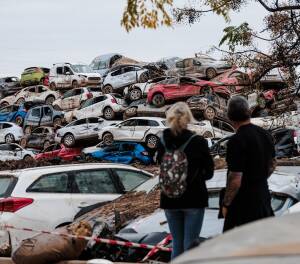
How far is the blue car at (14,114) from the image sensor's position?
49.1 metres

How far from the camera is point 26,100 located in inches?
2119

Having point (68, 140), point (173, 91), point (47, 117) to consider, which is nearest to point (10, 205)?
point (173, 91)

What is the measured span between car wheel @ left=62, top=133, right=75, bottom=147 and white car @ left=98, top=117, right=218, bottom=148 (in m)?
3.12

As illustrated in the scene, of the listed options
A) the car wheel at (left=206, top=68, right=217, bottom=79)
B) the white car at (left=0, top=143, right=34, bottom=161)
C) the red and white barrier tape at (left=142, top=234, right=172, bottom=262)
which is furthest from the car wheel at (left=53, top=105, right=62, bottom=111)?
the red and white barrier tape at (left=142, top=234, right=172, bottom=262)

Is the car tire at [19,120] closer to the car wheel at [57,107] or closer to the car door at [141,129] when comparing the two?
the car wheel at [57,107]

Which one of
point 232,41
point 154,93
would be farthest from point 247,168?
point 154,93

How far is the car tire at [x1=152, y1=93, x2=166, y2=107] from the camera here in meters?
38.8

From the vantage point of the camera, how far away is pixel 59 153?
36.6 m

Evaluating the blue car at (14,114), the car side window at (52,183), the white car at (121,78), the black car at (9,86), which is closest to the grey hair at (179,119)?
the car side window at (52,183)

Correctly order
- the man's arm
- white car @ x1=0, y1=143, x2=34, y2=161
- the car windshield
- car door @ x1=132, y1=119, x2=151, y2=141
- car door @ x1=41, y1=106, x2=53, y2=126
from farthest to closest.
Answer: the car windshield
car door @ x1=41, y1=106, x2=53, y2=126
white car @ x1=0, y1=143, x2=34, y2=161
car door @ x1=132, y1=119, x2=151, y2=141
the man's arm

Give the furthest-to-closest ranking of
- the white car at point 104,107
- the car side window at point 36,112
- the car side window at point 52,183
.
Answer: the car side window at point 36,112 < the white car at point 104,107 < the car side window at point 52,183

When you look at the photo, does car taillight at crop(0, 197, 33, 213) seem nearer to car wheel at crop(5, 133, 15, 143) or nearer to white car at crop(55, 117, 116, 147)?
white car at crop(55, 117, 116, 147)

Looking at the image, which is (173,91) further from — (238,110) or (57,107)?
(238,110)

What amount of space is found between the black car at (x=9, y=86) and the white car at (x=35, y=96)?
15.8ft
